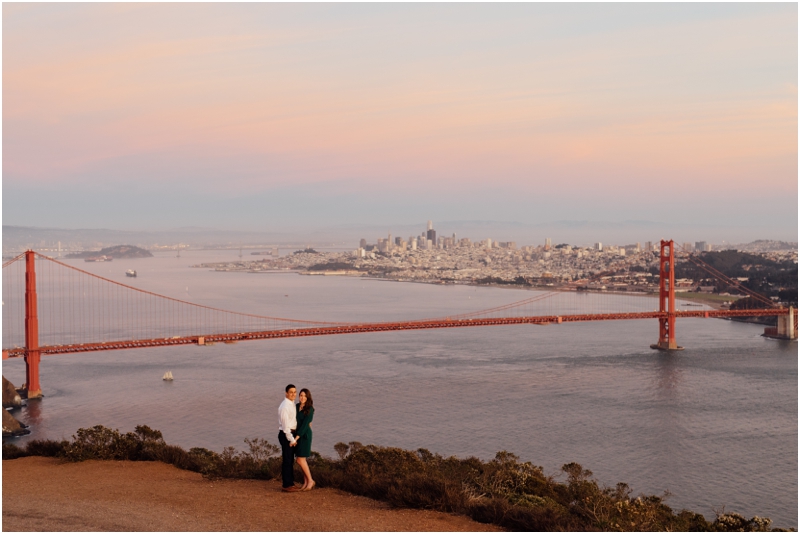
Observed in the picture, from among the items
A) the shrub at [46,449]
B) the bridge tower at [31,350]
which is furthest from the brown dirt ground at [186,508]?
the bridge tower at [31,350]

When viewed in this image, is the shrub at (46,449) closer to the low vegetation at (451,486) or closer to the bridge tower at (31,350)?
the low vegetation at (451,486)

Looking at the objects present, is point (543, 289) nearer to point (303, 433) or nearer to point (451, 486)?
point (451, 486)

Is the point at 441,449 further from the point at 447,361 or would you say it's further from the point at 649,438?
the point at 447,361

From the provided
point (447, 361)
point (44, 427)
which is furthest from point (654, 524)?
point (447, 361)

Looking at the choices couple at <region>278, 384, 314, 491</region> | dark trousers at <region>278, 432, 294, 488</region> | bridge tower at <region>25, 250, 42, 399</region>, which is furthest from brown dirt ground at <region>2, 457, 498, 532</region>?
bridge tower at <region>25, 250, 42, 399</region>

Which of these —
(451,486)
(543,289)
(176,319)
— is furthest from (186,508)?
(543,289)

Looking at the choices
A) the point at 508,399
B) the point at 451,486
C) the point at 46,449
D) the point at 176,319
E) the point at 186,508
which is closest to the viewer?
the point at 186,508

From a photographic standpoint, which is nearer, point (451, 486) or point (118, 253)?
point (451, 486)

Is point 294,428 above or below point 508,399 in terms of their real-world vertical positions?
above
